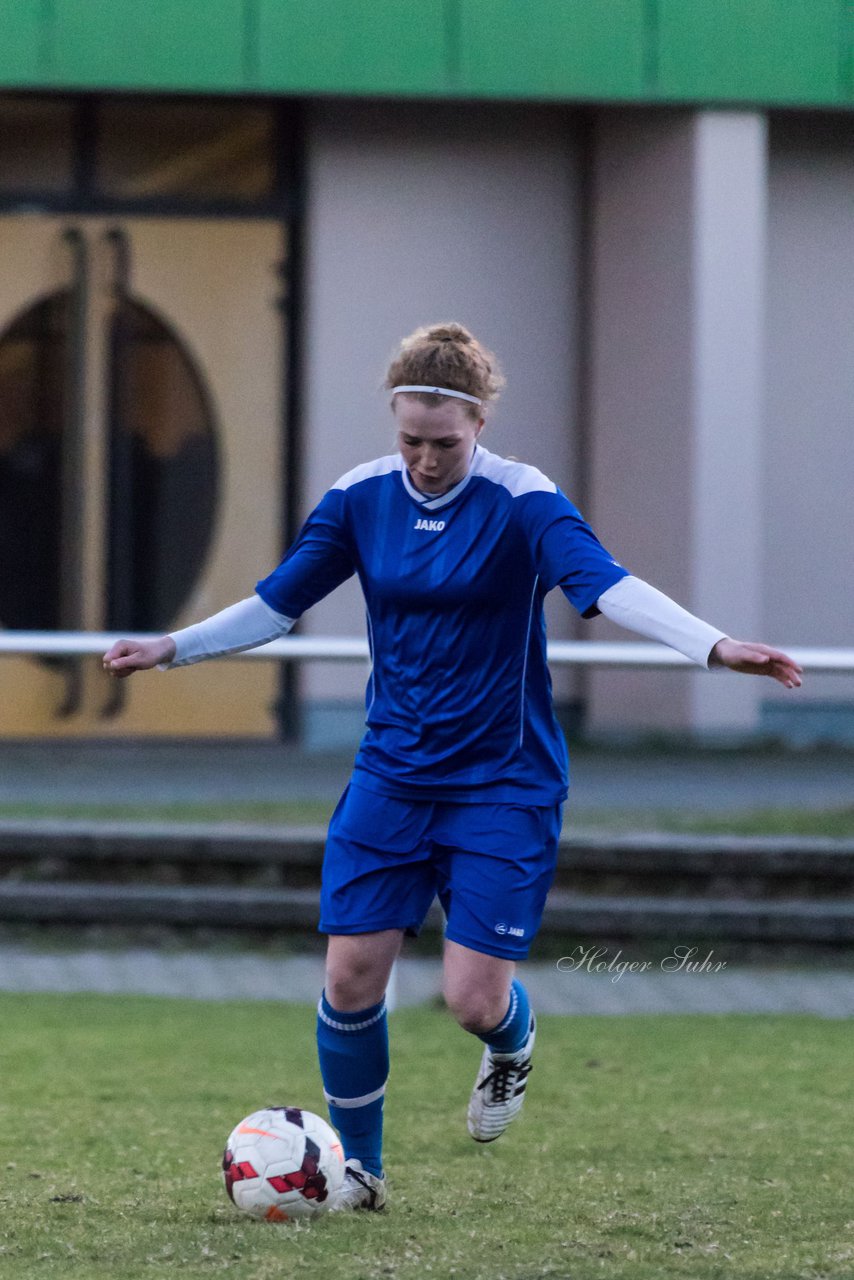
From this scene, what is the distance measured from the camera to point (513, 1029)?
5059 mm

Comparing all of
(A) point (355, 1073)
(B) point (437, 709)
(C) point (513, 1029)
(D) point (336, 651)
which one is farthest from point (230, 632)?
(D) point (336, 651)

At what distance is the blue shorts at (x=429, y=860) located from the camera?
4.73 metres

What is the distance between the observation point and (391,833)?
4730 mm

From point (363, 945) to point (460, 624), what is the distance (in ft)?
2.50

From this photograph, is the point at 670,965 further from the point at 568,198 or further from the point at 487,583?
the point at 568,198

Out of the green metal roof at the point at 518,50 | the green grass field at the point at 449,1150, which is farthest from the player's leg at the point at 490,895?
the green metal roof at the point at 518,50

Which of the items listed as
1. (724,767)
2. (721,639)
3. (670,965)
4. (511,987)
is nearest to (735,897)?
(670,965)

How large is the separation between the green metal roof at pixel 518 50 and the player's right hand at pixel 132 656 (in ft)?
25.5

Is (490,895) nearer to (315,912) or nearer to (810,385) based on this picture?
(315,912)

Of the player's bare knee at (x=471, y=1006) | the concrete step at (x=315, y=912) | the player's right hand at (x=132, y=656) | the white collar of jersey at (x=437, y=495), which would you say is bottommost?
the concrete step at (x=315, y=912)

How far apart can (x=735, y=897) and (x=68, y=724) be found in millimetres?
4952

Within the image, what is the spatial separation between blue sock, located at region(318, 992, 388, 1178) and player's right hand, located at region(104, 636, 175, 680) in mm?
891

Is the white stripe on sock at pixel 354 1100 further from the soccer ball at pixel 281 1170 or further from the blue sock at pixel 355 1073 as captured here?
the soccer ball at pixel 281 1170

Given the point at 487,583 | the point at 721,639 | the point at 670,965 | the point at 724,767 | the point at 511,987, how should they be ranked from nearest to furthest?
1. the point at 721,639
2. the point at 487,583
3. the point at 511,987
4. the point at 670,965
5. the point at 724,767
